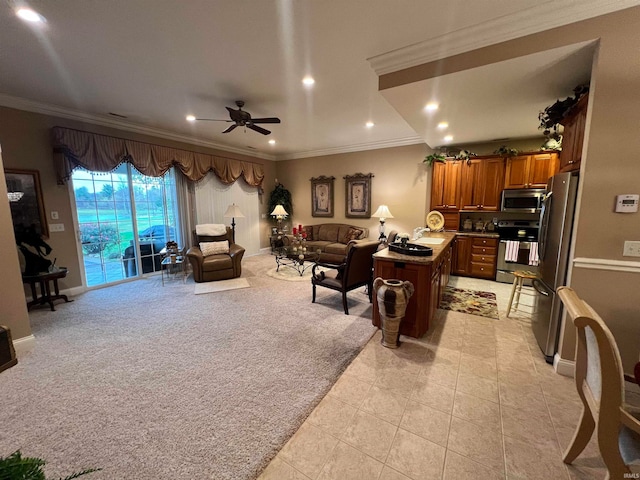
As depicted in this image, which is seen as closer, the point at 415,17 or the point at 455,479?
the point at 455,479

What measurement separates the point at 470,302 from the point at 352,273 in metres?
1.88

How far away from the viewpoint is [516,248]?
4516mm

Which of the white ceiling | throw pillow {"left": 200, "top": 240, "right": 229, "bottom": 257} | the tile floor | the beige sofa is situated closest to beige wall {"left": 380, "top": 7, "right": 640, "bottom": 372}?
the white ceiling

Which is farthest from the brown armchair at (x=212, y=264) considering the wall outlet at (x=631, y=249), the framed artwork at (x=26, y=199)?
the wall outlet at (x=631, y=249)

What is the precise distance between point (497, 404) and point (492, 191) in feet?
13.8

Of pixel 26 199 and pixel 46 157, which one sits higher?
pixel 46 157

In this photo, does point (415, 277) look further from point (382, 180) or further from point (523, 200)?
point (382, 180)

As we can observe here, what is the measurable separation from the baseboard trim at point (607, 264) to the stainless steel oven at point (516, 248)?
2.69 meters

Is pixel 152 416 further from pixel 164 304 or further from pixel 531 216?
pixel 531 216

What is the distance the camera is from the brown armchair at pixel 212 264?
15.6 feet

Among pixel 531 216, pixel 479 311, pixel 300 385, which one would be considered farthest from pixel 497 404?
pixel 531 216

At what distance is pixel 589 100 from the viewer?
78.2 inches

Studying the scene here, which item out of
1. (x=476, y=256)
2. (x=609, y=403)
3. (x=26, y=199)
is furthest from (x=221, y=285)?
(x=476, y=256)

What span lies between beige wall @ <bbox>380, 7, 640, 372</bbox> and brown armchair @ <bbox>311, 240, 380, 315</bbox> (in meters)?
2.02
